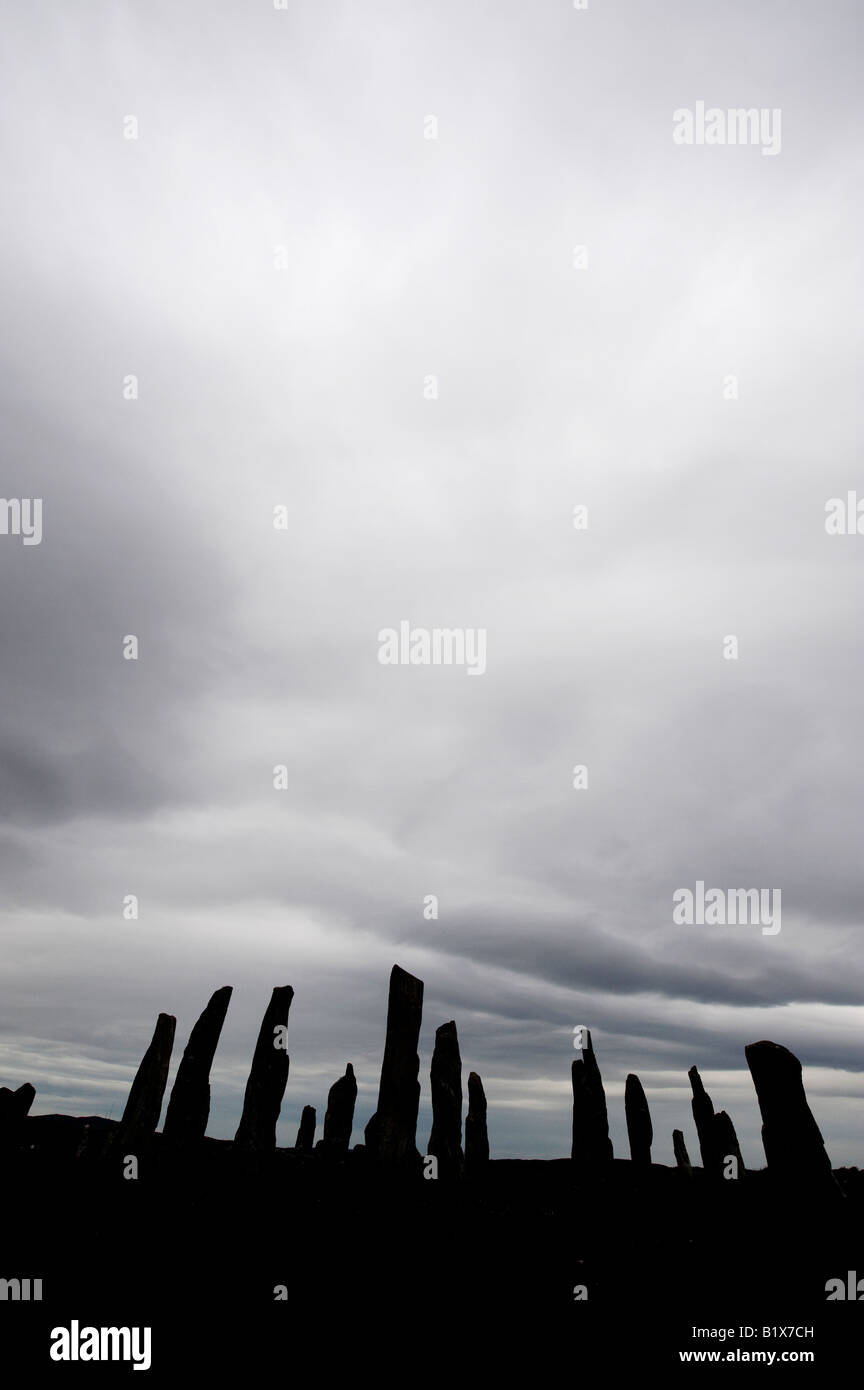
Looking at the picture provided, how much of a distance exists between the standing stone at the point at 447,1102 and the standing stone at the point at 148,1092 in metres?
3.98

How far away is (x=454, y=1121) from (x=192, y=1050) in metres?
3.56

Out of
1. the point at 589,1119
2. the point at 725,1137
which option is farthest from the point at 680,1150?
the point at 589,1119

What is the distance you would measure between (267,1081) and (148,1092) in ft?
8.92

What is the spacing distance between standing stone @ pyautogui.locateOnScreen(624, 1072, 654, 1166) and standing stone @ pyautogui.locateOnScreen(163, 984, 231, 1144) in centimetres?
811

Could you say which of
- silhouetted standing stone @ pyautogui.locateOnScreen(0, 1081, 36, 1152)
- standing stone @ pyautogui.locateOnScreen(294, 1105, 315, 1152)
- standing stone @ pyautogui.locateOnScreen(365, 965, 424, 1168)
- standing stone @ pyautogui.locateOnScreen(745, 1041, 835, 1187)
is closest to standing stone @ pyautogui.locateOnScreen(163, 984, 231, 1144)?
standing stone @ pyautogui.locateOnScreen(365, 965, 424, 1168)

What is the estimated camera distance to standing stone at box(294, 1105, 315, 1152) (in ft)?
74.1

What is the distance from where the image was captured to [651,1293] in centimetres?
807

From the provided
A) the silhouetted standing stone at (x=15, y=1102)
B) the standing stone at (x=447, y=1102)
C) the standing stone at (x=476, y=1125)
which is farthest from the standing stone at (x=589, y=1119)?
the silhouetted standing stone at (x=15, y=1102)

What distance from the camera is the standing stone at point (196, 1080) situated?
415 inches

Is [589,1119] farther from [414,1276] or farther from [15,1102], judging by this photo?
[15,1102]

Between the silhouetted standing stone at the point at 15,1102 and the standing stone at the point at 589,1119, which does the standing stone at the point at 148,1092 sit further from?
the standing stone at the point at 589,1119

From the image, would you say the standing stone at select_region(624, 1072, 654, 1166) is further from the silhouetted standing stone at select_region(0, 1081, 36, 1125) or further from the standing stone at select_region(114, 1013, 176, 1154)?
the silhouetted standing stone at select_region(0, 1081, 36, 1125)

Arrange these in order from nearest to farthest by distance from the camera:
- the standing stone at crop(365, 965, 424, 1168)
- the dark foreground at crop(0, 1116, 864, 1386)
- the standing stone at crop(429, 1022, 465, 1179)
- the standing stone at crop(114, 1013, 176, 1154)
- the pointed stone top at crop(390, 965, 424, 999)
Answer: the dark foreground at crop(0, 1116, 864, 1386) < the standing stone at crop(365, 965, 424, 1168) < the standing stone at crop(429, 1022, 465, 1179) < the pointed stone top at crop(390, 965, 424, 999) < the standing stone at crop(114, 1013, 176, 1154)
